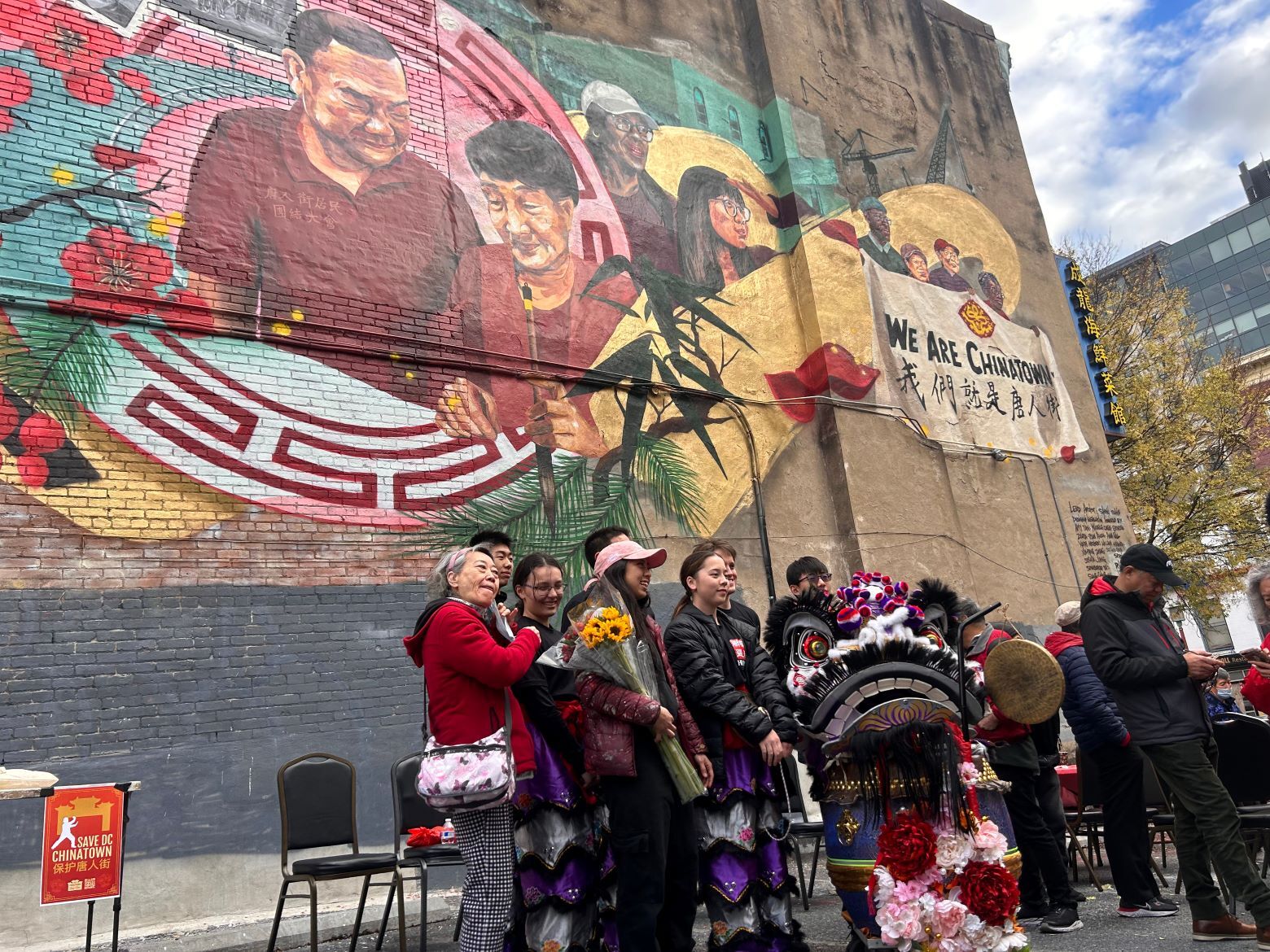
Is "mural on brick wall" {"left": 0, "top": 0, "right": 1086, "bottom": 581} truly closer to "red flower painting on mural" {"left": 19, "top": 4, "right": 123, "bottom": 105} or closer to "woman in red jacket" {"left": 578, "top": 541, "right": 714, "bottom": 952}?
"red flower painting on mural" {"left": 19, "top": 4, "right": 123, "bottom": 105}

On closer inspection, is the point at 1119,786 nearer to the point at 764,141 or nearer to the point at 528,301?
the point at 528,301

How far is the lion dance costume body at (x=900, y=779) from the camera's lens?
136 inches

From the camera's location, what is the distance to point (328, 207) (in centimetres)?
858

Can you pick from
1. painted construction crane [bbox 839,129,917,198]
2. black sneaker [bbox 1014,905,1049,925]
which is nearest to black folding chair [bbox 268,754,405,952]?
black sneaker [bbox 1014,905,1049,925]

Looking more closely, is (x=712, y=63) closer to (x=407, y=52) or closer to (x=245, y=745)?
(x=407, y=52)

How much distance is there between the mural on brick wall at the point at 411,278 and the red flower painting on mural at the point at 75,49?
21 mm

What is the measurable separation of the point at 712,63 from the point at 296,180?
6.13 meters

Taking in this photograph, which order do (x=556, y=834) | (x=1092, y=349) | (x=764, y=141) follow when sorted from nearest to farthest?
(x=556, y=834)
(x=764, y=141)
(x=1092, y=349)

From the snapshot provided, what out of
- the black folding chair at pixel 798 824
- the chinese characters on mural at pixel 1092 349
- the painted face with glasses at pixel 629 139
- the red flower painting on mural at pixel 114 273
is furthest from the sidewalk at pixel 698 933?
the chinese characters on mural at pixel 1092 349

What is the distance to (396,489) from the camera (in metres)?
8.06

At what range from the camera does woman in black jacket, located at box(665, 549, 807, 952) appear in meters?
4.17

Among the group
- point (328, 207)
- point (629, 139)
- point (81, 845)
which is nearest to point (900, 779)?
point (81, 845)

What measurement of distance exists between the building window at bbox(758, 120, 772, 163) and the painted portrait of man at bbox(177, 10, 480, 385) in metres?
4.69

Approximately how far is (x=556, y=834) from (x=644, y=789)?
0.59 metres
